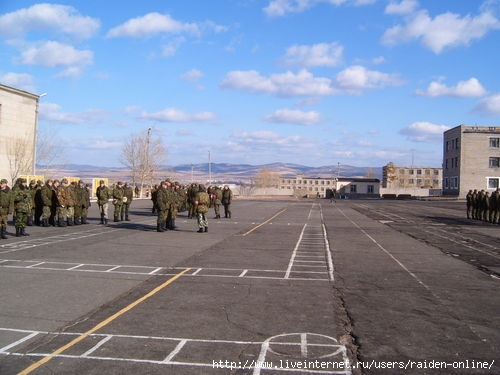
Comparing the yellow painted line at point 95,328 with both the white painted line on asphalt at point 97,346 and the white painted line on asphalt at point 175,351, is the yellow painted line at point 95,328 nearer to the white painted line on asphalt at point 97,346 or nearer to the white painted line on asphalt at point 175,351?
the white painted line on asphalt at point 97,346

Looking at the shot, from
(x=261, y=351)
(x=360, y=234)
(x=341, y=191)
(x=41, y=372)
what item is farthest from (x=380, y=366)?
(x=341, y=191)

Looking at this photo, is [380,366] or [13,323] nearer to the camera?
[380,366]

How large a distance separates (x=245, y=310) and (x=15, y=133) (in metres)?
46.8

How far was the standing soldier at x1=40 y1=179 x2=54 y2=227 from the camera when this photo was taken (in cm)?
2134

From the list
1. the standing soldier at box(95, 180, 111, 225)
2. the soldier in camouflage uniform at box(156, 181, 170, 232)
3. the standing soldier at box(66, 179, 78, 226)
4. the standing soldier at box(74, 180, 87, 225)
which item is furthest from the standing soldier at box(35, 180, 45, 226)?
the soldier in camouflage uniform at box(156, 181, 170, 232)

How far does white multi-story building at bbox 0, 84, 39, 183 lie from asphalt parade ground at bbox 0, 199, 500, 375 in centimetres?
3560

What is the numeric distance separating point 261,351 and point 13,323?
3549mm

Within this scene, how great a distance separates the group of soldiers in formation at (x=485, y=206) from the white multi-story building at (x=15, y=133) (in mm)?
36487

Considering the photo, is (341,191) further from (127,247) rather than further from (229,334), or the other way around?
(229,334)


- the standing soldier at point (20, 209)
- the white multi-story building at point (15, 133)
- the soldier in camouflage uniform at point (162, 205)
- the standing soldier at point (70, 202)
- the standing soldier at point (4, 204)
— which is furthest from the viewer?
the white multi-story building at point (15, 133)

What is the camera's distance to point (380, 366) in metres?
5.64

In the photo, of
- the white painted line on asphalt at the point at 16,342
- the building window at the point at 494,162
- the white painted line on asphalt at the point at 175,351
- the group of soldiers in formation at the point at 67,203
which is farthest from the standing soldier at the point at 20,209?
the building window at the point at 494,162

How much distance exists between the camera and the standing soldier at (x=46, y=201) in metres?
21.3

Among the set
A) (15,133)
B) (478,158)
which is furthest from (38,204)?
(478,158)
